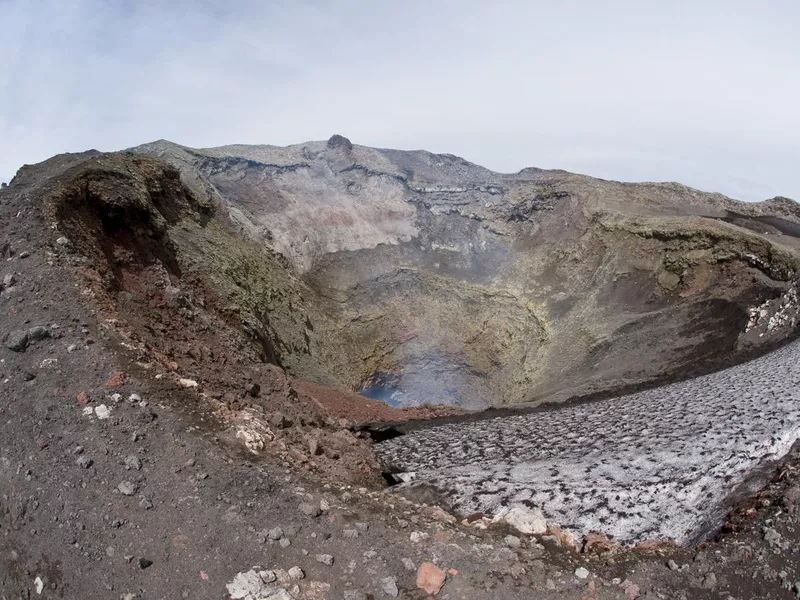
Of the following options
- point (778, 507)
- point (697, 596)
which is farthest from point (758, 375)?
point (697, 596)

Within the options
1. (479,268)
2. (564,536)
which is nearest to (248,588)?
(564,536)

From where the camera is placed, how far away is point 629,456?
8.48m

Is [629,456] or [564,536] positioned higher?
[629,456]

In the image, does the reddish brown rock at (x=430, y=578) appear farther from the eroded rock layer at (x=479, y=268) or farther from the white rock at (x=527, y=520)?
the eroded rock layer at (x=479, y=268)

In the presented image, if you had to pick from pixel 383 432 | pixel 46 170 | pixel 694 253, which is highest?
pixel 46 170

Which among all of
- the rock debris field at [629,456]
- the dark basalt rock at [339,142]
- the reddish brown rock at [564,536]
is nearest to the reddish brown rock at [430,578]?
the rock debris field at [629,456]

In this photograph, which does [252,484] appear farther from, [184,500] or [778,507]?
[778,507]

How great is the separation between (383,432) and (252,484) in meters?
6.14

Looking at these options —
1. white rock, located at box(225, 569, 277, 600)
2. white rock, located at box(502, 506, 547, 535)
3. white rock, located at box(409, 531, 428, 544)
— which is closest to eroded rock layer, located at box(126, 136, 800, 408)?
white rock, located at box(502, 506, 547, 535)

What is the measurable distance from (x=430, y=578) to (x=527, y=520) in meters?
1.54

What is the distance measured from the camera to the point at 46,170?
14781 mm

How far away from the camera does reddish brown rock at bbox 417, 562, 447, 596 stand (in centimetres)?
581

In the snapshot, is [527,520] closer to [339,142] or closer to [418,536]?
[418,536]

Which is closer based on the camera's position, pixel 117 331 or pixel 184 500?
pixel 184 500
